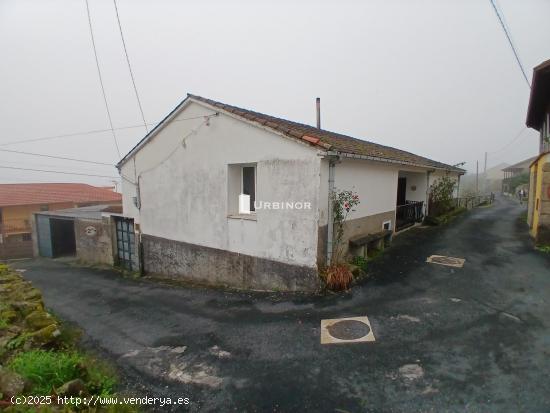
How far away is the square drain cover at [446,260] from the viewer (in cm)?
761

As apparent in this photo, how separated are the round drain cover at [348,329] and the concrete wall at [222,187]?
1615 mm

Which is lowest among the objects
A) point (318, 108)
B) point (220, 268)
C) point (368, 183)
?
point (220, 268)

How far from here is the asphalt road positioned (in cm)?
330

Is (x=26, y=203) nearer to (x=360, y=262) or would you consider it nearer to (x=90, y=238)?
(x=90, y=238)

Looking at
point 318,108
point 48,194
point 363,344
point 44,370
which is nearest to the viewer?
point 44,370

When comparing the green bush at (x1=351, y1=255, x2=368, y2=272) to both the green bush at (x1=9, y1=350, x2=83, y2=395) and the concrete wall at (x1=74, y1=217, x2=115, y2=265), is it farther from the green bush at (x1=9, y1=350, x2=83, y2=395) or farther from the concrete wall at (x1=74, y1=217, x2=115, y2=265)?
the concrete wall at (x1=74, y1=217, x2=115, y2=265)

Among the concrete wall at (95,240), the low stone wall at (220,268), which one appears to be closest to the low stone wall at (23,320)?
the low stone wall at (220,268)

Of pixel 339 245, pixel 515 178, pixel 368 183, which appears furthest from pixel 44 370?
pixel 515 178

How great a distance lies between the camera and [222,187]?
8.10 metres

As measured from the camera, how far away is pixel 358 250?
809cm

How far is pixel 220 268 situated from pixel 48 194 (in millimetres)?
28841

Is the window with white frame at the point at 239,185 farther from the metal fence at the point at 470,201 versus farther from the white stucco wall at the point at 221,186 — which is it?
the metal fence at the point at 470,201

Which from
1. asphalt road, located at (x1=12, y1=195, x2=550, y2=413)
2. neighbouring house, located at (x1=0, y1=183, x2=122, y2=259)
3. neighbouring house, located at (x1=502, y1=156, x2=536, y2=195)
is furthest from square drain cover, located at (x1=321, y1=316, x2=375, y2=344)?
neighbouring house, located at (x1=502, y1=156, x2=536, y2=195)

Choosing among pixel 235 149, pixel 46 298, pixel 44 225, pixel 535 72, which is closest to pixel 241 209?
pixel 235 149
